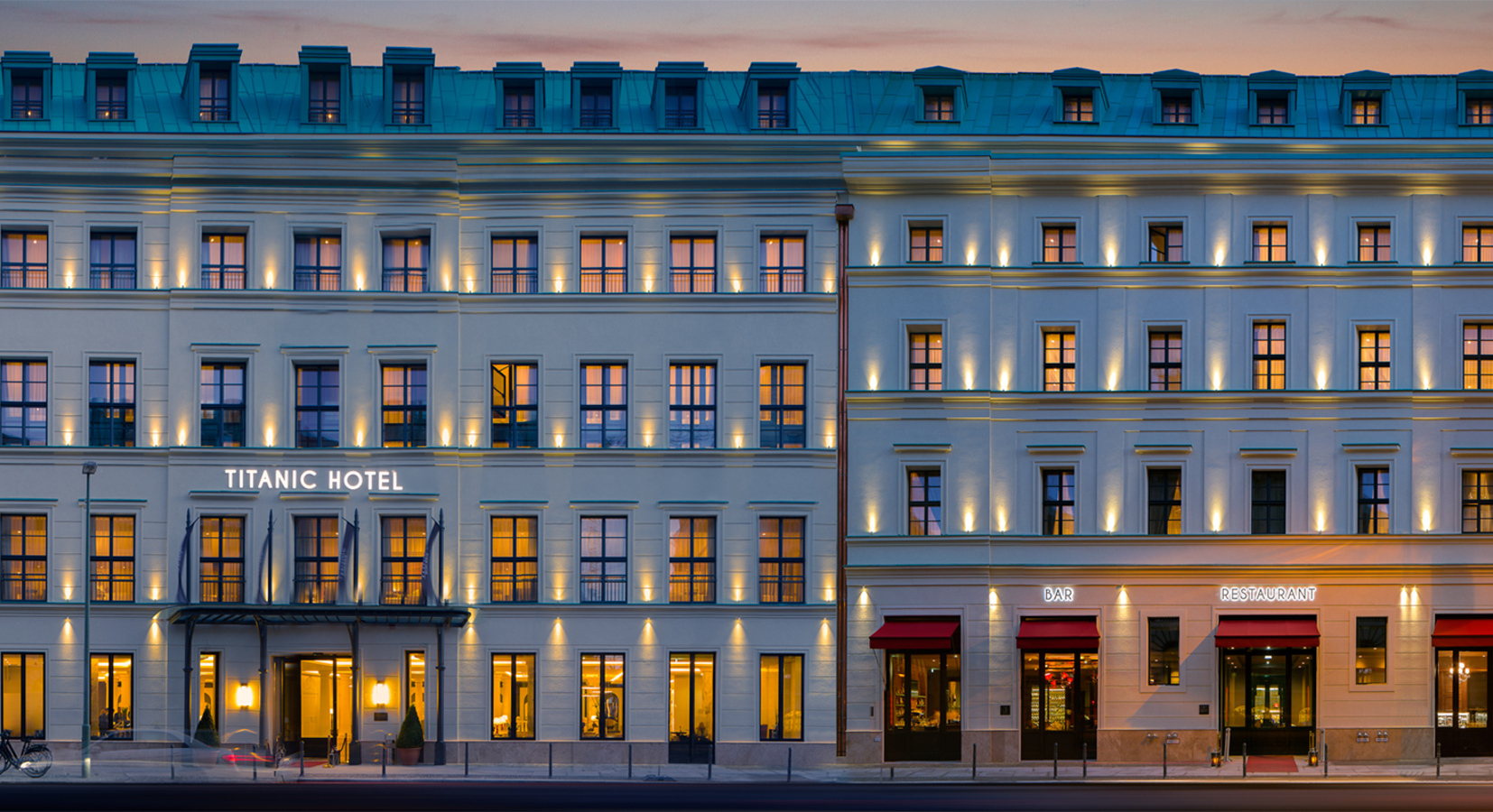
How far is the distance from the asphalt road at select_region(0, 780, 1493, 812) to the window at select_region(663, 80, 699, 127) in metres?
21.3

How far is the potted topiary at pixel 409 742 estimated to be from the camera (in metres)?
47.6

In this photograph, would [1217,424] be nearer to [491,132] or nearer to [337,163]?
[491,132]

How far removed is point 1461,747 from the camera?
48.5 metres

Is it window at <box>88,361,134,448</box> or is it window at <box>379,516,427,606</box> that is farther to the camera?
window at <box>88,361,134,448</box>

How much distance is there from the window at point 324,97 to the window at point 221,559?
13.1 metres

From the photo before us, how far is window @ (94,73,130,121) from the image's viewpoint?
51.4 meters

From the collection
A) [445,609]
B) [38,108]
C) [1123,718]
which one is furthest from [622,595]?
[38,108]

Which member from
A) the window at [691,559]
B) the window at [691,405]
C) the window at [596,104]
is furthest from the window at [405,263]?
the window at [691,559]

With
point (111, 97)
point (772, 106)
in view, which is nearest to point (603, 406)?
point (772, 106)

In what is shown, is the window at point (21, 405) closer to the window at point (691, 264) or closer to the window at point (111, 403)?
the window at point (111, 403)

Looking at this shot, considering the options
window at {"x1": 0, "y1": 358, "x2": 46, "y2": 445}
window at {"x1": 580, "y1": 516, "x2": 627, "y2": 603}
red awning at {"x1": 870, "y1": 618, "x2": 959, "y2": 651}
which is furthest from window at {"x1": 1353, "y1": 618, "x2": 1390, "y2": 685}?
window at {"x1": 0, "y1": 358, "x2": 46, "y2": 445}

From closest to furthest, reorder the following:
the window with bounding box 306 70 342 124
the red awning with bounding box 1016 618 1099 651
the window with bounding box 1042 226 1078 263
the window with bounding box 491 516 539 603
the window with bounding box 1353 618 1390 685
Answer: the red awning with bounding box 1016 618 1099 651 → the window with bounding box 1353 618 1390 685 → the window with bounding box 491 516 539 603 → the window with bounding box 1042 226 1078 263 → the window with bounding box 306 70 342 124

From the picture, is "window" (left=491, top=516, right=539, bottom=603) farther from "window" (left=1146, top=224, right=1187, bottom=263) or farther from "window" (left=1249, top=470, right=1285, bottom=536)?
"window" (left=1249, top=470, right=1285, bottom=536)

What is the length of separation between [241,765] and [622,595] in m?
12.2
